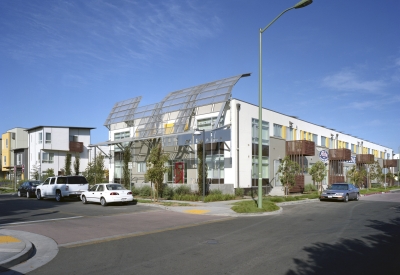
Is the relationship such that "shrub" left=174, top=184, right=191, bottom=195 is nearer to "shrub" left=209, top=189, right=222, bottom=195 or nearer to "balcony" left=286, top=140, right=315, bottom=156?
"shrub" left=209, top=189, right=222, bottom=195

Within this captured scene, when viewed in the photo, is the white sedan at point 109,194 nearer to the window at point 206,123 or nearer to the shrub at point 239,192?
the shrub at point 239,192

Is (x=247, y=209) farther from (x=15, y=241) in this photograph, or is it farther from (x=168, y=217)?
(x=15, y=241)

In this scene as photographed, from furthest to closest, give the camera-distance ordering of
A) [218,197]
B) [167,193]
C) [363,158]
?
1. [363,158]
2. [167,193]
3. [218,197]

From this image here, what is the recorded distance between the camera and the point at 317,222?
15.5 metres

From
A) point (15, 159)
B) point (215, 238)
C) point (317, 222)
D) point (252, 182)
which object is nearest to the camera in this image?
point (215, 238)

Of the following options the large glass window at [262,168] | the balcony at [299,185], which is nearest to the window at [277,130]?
the large glass window at [262,168]

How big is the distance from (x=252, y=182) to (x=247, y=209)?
12.9 m

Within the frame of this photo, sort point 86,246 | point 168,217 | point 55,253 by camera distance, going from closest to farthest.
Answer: point 55,253
point 86,246
point 168,217

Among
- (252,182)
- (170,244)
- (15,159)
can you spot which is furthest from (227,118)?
(15,159)

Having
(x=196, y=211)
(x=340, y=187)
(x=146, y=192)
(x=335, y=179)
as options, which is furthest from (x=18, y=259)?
(x=335, y=179)

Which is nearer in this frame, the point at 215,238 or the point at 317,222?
the point at 215,238

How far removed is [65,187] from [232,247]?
2082 centimetres

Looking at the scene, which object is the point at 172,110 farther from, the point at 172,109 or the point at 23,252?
the point at 23,252

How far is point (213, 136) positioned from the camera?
29.7 metres
